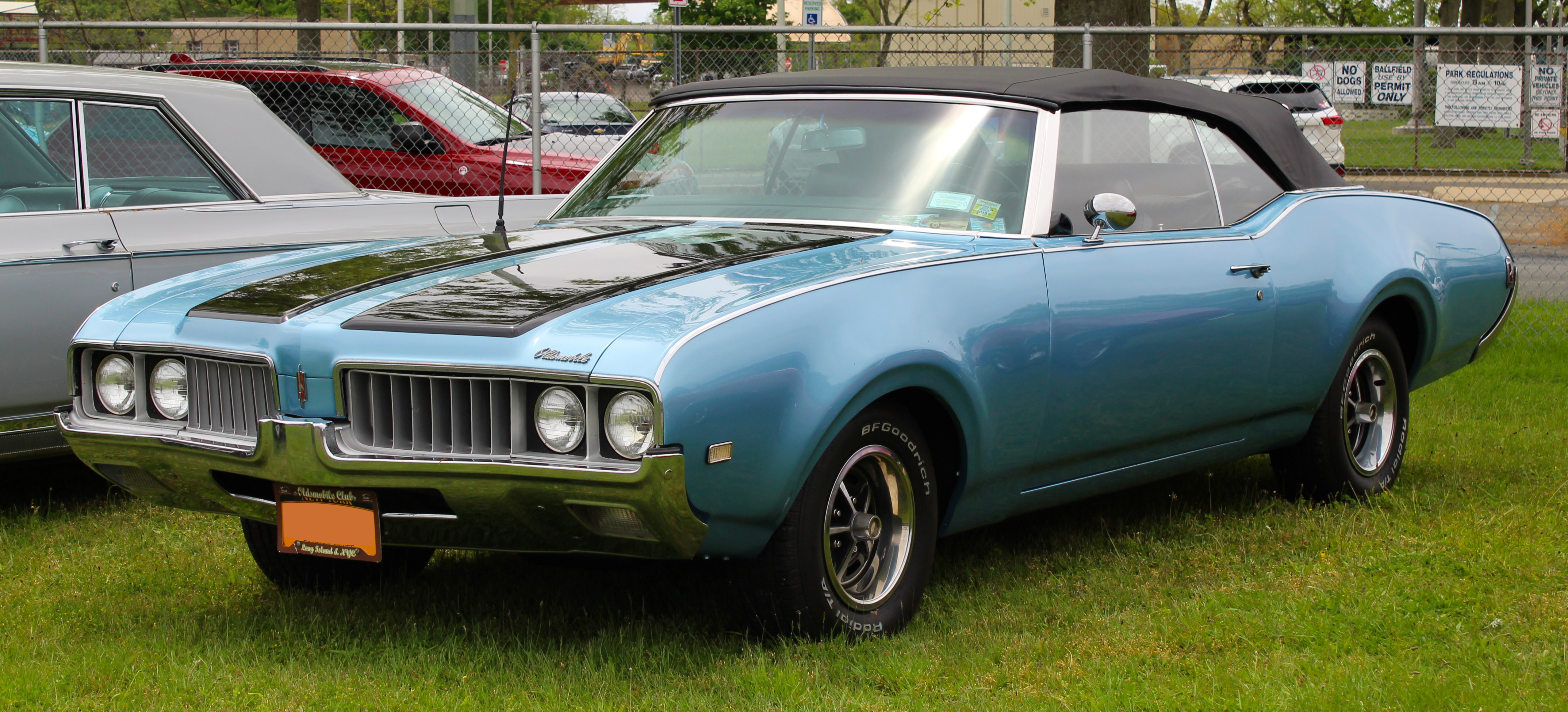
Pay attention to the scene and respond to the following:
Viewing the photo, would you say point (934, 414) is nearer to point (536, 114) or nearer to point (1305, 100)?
point (536, 114)

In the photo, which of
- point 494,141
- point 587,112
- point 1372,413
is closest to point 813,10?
point 587,112

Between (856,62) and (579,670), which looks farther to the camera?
(856,62)

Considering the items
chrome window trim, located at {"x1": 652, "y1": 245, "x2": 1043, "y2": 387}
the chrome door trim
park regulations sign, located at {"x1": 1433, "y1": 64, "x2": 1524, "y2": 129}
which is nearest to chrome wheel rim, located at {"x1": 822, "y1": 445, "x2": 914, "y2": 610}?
chrome window trim, located at {"x1": 652, "y1": 245, "x2": 1043, "y2": 387}

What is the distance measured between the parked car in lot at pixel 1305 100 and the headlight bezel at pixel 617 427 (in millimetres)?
6734

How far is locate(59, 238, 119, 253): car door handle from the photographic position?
16.0ft

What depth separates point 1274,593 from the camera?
13.3 ft

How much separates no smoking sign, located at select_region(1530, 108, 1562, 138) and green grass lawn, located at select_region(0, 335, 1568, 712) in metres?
4.99

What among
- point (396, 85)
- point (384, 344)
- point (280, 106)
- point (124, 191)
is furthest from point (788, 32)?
point (384, 344)

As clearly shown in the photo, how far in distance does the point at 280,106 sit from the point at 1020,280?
7090mm

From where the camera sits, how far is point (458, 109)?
9.84 meters

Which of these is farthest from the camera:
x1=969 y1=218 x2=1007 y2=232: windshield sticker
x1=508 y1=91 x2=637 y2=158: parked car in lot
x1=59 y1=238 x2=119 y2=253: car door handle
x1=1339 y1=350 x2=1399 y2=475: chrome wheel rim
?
x1=508 y1=91 x2=637 y2=158: parked car in lot

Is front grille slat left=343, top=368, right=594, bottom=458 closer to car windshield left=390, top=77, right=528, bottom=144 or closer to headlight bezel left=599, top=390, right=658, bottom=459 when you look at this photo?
headlight bezel left=599, top=390, right=658, bottom=459

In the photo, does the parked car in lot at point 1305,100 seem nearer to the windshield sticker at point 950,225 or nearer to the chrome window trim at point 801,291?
the windshield sticker at point 950,225

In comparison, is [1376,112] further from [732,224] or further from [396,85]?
[732,224]
